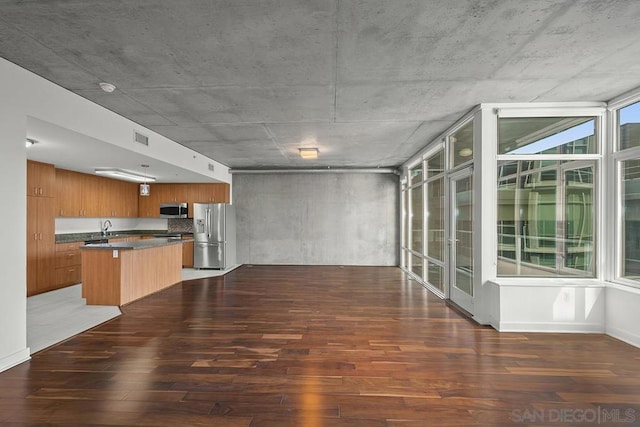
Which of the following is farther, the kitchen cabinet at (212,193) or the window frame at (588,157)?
the kitchen cabinet at (212,193)

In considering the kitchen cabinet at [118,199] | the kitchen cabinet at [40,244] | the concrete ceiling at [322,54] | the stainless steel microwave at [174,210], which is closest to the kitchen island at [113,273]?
the kitchen cabinet at [40,244]

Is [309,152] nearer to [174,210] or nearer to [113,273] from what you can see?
[113,273]

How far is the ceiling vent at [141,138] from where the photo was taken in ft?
16.5

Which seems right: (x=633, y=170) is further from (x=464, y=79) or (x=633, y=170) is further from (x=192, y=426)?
(x=192, y=426)

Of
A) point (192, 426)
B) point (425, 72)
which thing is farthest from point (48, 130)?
point (425, 72)

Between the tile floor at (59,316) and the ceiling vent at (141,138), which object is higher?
the ceiling vent at (141,138)

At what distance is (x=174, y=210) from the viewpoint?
9.26m

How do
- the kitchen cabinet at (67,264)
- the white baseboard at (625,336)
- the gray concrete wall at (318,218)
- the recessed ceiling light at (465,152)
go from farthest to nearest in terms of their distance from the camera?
the gray concrete wall at (318,218) → the kitchen cabinet at (67,264) → the recessed ceiling light at (465,152) → the white baseboard at (625,336)

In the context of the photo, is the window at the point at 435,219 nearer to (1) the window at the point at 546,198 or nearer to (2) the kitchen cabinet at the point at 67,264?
(1) the window at the point at 546,198

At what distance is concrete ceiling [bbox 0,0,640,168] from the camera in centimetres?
230

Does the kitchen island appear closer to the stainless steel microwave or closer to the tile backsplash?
the stainless steel microwave

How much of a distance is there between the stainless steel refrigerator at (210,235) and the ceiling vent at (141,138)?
3.63 m

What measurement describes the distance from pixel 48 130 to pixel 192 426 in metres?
3.66

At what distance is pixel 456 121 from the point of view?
197 inches
